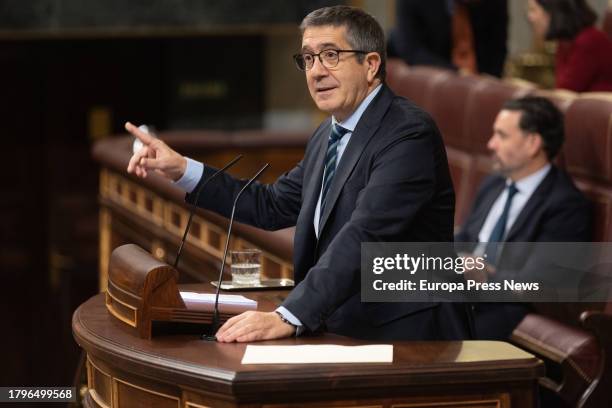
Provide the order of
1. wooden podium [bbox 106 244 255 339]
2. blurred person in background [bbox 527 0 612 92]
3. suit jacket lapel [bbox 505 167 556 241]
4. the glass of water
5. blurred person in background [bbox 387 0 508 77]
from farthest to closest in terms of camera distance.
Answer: blurred person in background [bbox 387 0 508 77] < blurred person in background [bbox 527 0 612 92] < suit jacket lapel [bbox 505 167 556 241] < the glass of water < wooden podium [bbox 106 244 255 339]

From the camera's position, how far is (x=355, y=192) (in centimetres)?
283

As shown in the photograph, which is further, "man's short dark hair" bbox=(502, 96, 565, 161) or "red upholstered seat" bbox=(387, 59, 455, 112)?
"red upholstered seat" bbox=(387, 59, 455, 112)

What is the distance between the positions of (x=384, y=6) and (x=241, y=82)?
1289 mm

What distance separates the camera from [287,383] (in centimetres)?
239

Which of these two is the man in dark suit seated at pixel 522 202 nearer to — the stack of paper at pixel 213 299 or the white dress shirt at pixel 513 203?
the white dress shirt at pixel 513 203

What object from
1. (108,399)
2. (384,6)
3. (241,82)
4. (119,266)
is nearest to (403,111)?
(119,266)

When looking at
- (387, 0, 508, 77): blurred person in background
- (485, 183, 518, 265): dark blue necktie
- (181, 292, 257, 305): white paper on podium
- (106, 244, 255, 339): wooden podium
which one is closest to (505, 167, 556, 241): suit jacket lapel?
(485, 183, 518, 265): dark blue necktie

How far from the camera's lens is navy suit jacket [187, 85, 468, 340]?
2670mm

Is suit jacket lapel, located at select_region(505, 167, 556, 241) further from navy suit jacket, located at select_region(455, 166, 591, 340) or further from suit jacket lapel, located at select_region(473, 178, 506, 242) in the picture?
suit jacket lapel, located at select_region(473, 178, 506, 242)

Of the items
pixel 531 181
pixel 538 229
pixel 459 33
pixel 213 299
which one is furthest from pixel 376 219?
pixel 459 33

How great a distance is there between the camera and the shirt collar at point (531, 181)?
13.8ft

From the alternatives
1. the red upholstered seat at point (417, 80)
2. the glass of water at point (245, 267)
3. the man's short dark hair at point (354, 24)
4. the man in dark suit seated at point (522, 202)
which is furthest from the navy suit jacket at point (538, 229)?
the red upholstered seat at point (417, 80)

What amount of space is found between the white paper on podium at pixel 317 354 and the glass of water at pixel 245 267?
0.60m

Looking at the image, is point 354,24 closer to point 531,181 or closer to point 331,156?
point 331,156
